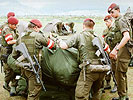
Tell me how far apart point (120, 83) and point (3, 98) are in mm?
2820

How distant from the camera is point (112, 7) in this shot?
15.0 feet

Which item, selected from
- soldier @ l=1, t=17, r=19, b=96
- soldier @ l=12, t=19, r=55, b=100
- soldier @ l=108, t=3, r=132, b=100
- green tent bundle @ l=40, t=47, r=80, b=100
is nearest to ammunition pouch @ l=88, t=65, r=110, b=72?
green tent bundle @ l=40, t=47, r=80, b=100

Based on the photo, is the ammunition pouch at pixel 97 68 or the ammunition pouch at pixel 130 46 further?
the ammunition pouch at pixel 130 46

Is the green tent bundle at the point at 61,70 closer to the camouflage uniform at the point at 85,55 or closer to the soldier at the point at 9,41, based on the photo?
the camouflage uniform at the point at 85,55

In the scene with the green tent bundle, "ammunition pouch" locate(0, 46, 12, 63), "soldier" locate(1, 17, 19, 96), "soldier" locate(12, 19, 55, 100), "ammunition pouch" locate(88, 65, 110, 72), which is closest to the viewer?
"ammunition pouch" locate(88, 65, 110, 72)

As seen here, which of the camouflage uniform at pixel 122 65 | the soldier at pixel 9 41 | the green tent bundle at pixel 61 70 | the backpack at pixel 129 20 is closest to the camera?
the green tent bundle at pixel 61 70

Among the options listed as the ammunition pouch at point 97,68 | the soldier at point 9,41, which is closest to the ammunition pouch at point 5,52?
the soldier at point 9,41

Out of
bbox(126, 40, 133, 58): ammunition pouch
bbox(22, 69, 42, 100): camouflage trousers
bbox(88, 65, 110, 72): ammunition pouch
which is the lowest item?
bbox(22, 69, 42, 100): camouflage trousers

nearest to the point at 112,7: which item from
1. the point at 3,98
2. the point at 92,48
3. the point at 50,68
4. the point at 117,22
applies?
the point at 117,22

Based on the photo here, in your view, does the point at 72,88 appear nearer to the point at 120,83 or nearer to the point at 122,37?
the point at 120,83

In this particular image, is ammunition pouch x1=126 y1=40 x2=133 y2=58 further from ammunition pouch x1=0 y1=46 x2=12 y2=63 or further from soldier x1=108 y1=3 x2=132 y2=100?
ammunition pouch x1=0 y1=46 x2=12 y2=63

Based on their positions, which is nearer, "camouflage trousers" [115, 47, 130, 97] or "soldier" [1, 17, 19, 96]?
"camouflage trousers" [115, 47, 130, 97]

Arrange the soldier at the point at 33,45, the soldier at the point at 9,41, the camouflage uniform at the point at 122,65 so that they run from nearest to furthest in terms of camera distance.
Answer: the soldier at the point at 33,45, the camouflage uniform at the point at 122,65, the soldier at the point at 9,41

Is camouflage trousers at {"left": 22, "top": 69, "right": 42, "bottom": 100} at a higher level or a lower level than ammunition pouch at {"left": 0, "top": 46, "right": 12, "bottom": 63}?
lower
